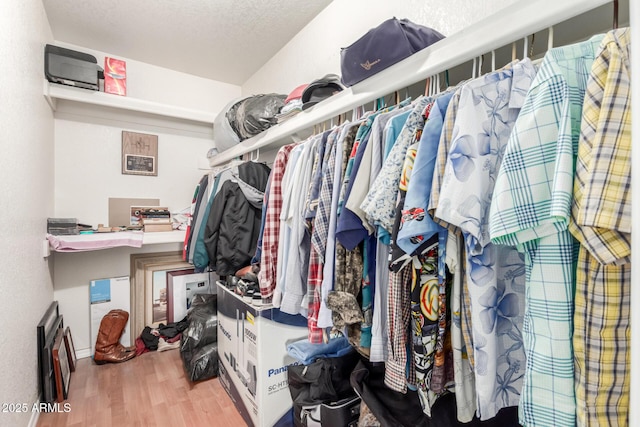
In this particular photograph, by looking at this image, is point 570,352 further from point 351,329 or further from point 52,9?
point 52,9

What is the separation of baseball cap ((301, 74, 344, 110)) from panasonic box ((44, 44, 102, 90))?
1.71m

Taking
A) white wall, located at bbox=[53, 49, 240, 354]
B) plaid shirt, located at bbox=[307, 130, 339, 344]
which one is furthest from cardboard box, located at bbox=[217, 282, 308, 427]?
white wall, located at bbox=[53, 49, 240, 354]

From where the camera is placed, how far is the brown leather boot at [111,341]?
2389mm

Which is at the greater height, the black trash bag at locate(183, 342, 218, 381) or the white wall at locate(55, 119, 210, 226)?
the white wall at locate(55, 119, 210, 226)

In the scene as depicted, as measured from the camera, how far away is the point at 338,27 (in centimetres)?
187

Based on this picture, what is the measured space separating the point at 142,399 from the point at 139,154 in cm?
193

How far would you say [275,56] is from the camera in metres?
2.56

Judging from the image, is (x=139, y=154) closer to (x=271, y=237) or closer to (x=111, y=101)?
(x=111, y=101)

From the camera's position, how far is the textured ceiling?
6.46 feet

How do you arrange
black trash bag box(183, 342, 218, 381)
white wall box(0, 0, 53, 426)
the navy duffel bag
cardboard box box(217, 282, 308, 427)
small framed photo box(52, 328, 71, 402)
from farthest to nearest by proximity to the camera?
black trash bag box(183, 342, 218, 381)
small framed photo box(52, 328, 71, 402)
cardboard box box(217, 282, 308, 427)
white wall box(0, 0, 53, 426)
the navy duffel bag

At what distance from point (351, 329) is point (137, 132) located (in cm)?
267

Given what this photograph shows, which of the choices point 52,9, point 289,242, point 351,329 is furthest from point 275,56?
point 351,329

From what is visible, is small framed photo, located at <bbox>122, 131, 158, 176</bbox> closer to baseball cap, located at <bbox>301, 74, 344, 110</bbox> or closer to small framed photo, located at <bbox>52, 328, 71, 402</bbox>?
small framed photo, located at <bbox>52, 328, 71, 402</bbox>

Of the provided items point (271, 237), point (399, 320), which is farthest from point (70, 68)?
point (399, 320)
